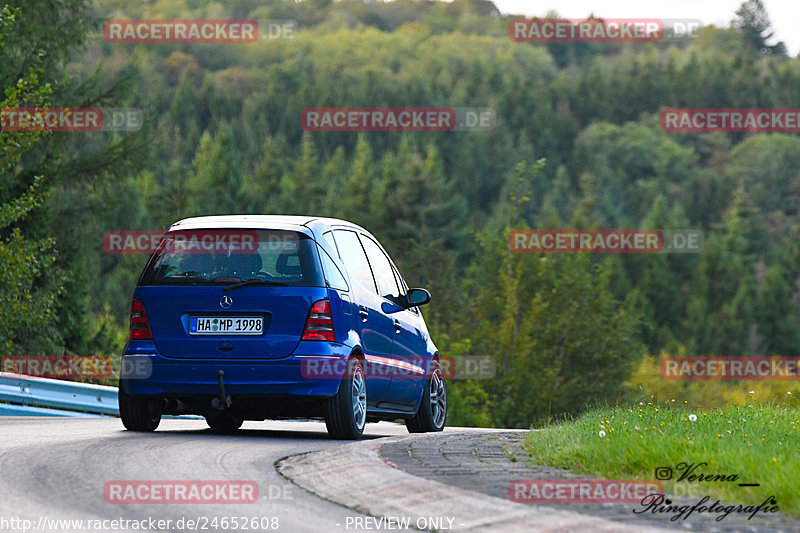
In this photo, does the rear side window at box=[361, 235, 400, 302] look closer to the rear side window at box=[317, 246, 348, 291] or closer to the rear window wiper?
the rear side window at box=[317, 246, 348, 291]

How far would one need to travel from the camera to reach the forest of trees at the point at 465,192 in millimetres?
32500

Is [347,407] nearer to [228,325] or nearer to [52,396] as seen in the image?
[228,325]

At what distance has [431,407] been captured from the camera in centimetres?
1312

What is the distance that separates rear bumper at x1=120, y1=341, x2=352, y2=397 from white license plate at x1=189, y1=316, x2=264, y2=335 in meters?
0.23

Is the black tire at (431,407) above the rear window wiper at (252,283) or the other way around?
the other way around

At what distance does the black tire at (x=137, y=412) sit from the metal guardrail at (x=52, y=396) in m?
5.21

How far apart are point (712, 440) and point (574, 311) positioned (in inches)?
1720

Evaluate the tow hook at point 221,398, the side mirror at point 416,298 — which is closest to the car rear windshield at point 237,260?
the tow hook at point 221,398

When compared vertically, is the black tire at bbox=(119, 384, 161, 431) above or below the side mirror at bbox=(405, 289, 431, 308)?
below

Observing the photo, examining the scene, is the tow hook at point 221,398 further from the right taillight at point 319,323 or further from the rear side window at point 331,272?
the rear side window at point 331,272

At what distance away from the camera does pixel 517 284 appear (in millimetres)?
50469

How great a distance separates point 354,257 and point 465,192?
13802 cm

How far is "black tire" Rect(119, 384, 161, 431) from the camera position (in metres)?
11.0

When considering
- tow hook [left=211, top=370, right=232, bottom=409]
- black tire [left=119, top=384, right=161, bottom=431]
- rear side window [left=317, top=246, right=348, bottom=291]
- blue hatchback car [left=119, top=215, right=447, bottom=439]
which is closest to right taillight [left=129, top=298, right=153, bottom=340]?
blue hatchback car [left=119, top=215, right=447, bottom=439]
